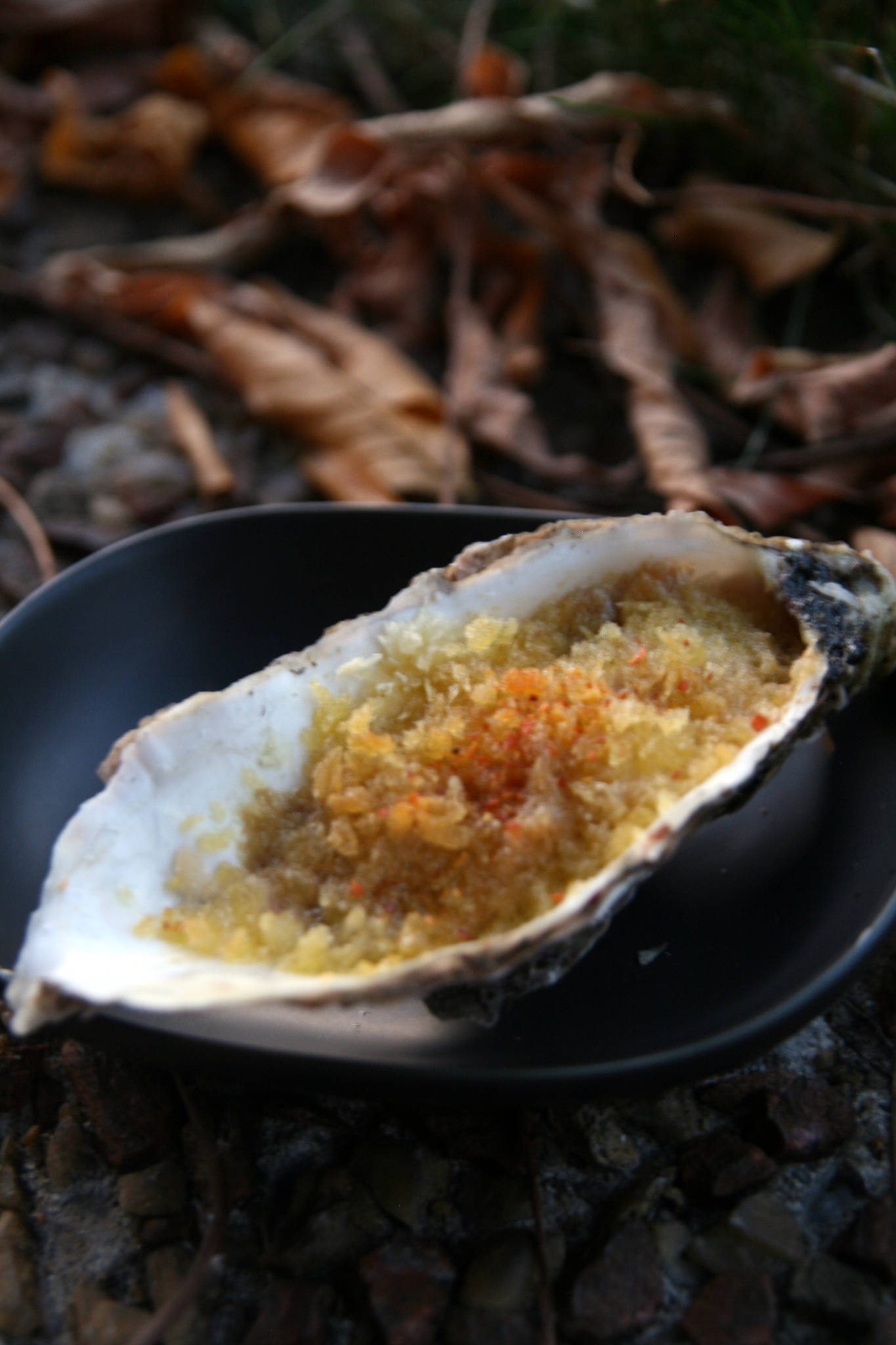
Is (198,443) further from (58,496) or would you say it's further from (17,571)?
(17,571)

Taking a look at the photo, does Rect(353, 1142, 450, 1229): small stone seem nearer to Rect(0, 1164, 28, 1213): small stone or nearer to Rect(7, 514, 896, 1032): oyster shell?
Rect(7, 514, 896, 1032): oyster shell

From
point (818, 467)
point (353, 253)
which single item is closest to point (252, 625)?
point (818, 467)

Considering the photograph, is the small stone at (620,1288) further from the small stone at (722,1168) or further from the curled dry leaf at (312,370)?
the curled dry leaf at (312,370)

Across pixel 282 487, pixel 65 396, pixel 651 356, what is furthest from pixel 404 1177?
pixel 65 396

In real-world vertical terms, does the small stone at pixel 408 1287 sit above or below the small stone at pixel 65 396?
below

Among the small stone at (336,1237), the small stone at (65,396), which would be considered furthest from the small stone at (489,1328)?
the small stone at (65,396)

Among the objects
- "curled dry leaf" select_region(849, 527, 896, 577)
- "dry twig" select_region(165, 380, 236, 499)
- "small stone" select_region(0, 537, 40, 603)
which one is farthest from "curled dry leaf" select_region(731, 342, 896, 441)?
"small stone" select_region(0, 537, 40, 603)
